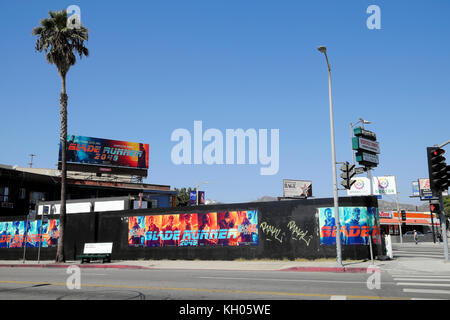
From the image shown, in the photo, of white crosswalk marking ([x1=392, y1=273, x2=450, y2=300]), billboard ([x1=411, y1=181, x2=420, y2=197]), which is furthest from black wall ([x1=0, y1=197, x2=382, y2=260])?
billboard ([x1=411, y1=181, x2=420, y2=197])

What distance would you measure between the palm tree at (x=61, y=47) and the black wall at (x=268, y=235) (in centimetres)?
362

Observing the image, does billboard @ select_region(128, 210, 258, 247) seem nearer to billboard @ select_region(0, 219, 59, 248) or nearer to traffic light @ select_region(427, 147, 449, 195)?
billboard @ select_region(0, 219, 59, 248)

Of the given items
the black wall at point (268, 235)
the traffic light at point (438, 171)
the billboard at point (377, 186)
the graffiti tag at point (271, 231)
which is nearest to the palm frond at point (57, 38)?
the black wall at point (268, 235)

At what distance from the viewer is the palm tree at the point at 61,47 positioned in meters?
27.9

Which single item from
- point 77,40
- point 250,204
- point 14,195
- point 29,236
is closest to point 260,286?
point 250,204

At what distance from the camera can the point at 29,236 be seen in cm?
3362

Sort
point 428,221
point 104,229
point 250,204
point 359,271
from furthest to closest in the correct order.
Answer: point 428,221, point 104,229, point 250,204, point 359,271

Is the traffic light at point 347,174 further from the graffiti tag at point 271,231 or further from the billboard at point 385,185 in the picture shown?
the billboard at point 385,185

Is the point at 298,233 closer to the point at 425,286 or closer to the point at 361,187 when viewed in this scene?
the point at 425,286

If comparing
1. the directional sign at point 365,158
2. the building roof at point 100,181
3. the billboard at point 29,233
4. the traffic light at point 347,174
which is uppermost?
the building roof at point 100,181

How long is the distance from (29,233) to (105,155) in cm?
2716

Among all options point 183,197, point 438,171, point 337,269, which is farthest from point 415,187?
point 337,269
